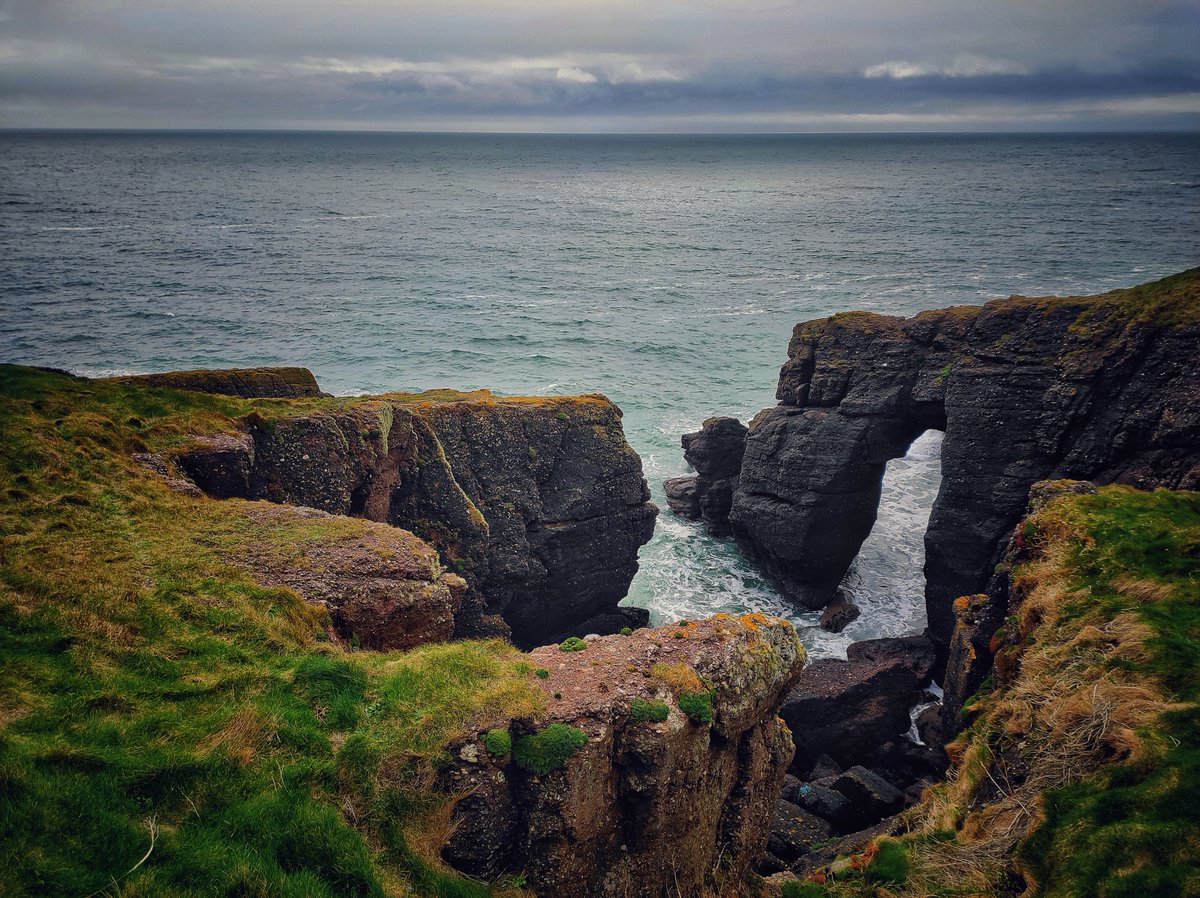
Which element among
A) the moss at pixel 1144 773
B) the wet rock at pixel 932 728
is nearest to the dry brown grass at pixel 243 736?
the moss at pixel 1144 773

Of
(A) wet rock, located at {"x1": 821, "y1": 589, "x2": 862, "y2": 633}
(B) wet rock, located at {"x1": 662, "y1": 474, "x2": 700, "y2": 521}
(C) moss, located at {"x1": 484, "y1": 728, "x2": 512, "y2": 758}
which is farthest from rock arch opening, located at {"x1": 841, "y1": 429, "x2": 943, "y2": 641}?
(C) moss, located at {"x1": 484, "y1": 728, "x2": 512, "y2": 758}

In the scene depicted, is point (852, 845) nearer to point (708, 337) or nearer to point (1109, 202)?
point (708, 337)

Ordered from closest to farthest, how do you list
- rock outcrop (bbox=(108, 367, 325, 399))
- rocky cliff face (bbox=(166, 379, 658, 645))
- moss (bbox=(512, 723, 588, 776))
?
moss (bbox=(512, 723, 588, 776)) < rocky cliff face (bbox=(166, 379, 658, 645)) < rock outcrop (bbox=(108, 367, 325, 399))

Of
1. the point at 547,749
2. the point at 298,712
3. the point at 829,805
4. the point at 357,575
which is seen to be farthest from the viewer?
the point at 829,805

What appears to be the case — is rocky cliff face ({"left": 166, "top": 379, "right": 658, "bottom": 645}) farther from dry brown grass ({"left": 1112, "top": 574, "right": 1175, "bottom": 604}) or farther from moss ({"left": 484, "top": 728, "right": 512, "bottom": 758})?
dry brown grass ({"left": 1112, "top": 574, "right": 1175, "bottom": 604})

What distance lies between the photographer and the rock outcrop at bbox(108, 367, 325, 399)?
2464 cm

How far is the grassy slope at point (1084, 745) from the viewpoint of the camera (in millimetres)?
10344

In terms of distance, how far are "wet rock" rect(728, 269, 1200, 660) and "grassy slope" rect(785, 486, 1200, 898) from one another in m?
8.55

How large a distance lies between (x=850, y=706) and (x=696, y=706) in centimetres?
1620

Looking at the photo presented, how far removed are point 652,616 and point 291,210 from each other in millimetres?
139580

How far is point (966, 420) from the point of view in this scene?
29.3 m

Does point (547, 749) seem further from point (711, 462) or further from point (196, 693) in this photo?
point (711, 462)

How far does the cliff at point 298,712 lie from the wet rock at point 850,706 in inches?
425

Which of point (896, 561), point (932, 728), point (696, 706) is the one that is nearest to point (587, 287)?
point (896, 561)
